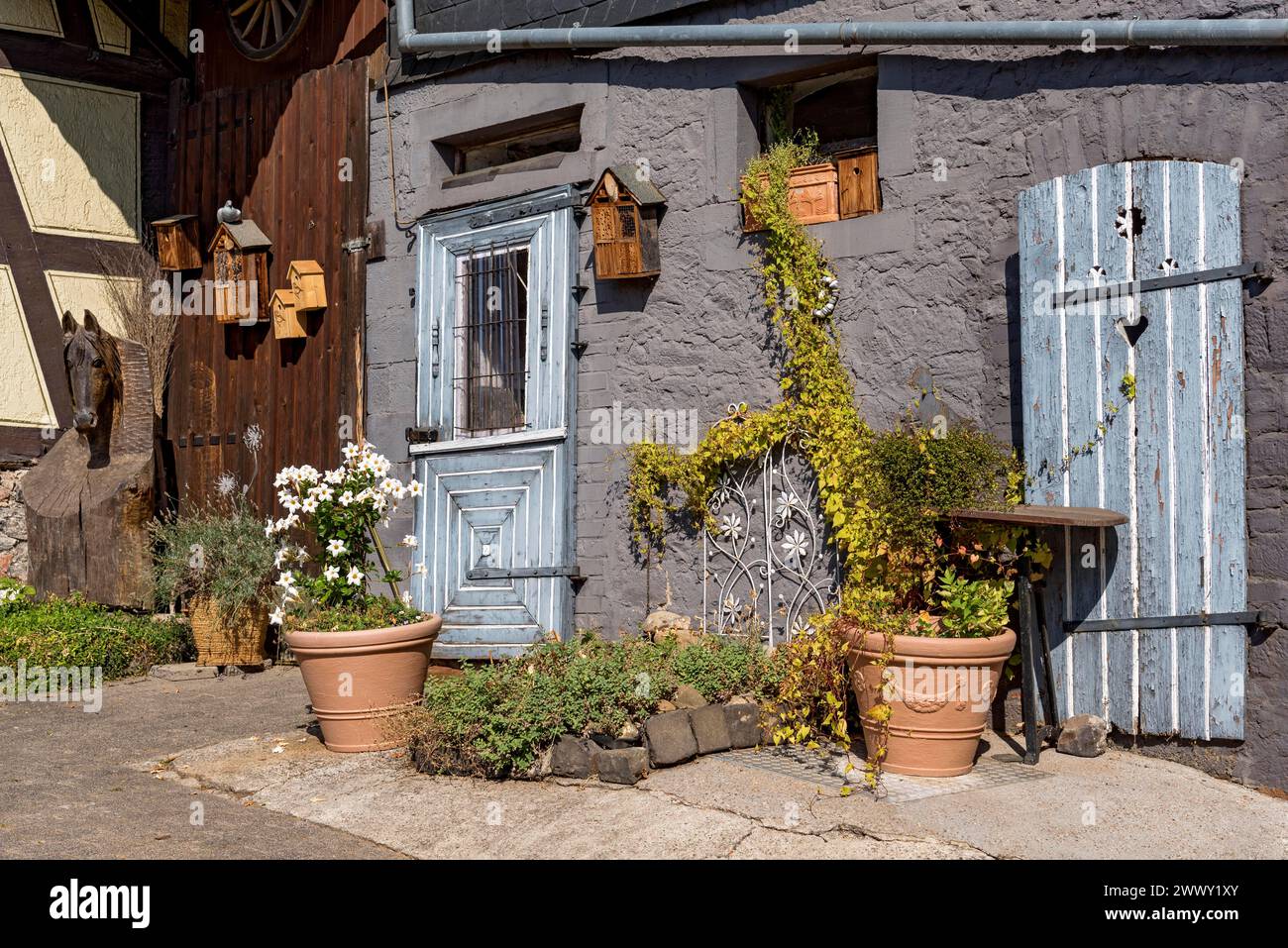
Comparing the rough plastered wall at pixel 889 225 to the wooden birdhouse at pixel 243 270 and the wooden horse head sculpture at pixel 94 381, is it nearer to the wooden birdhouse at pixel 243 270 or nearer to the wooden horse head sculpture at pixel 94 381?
the wooden birdhouse at pixel 243 270

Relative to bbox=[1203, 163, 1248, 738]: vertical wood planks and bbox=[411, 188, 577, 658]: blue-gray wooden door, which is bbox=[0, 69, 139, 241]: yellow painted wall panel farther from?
bbox=[1203, 163, 1248, 738]: vertical wood planks

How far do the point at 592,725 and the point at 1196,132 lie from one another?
3.41 meters

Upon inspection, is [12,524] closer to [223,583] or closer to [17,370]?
[17,370]

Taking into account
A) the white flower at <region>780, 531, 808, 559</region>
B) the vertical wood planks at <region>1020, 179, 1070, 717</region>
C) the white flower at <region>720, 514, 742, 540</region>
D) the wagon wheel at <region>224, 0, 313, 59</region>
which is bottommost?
the white flower at <region>780, 531, 808, 559</region>

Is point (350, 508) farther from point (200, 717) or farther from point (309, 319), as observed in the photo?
point (309, 319)

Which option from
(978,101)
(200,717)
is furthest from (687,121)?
(200,717)

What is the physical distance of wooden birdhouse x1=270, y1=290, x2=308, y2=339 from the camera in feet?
Result: 27.1

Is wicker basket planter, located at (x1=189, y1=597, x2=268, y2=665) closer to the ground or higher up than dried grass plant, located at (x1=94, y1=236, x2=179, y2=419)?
closer to the ground

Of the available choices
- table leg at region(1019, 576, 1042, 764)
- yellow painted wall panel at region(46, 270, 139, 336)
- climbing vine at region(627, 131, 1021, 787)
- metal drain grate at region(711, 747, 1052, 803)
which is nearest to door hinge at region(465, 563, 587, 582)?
climbing vine at region(627, 131, 1021, 787)

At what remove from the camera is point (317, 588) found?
5.74m

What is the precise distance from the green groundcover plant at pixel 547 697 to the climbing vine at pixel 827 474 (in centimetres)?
34

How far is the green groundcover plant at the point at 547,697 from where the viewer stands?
16.1 ft

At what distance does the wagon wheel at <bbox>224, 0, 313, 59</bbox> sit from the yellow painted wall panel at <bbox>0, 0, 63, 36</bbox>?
1.41m

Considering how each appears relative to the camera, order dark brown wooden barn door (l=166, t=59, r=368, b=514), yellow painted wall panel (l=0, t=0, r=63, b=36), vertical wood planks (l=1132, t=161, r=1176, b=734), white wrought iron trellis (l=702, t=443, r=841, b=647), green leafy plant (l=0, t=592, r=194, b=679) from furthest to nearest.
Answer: yellow painted wall panel (l=0, t=0, r=63, b=36) → dark brown wooden barn door (l=166, t=59, r=368, b=514) → green leafy plant (l=0, t=592, r=194, b=679) → white wrought iron trellis (l=702, t=443, r=841, b=647) → vertical wood planks (l=1132, t=161, r=1176, b=734)
